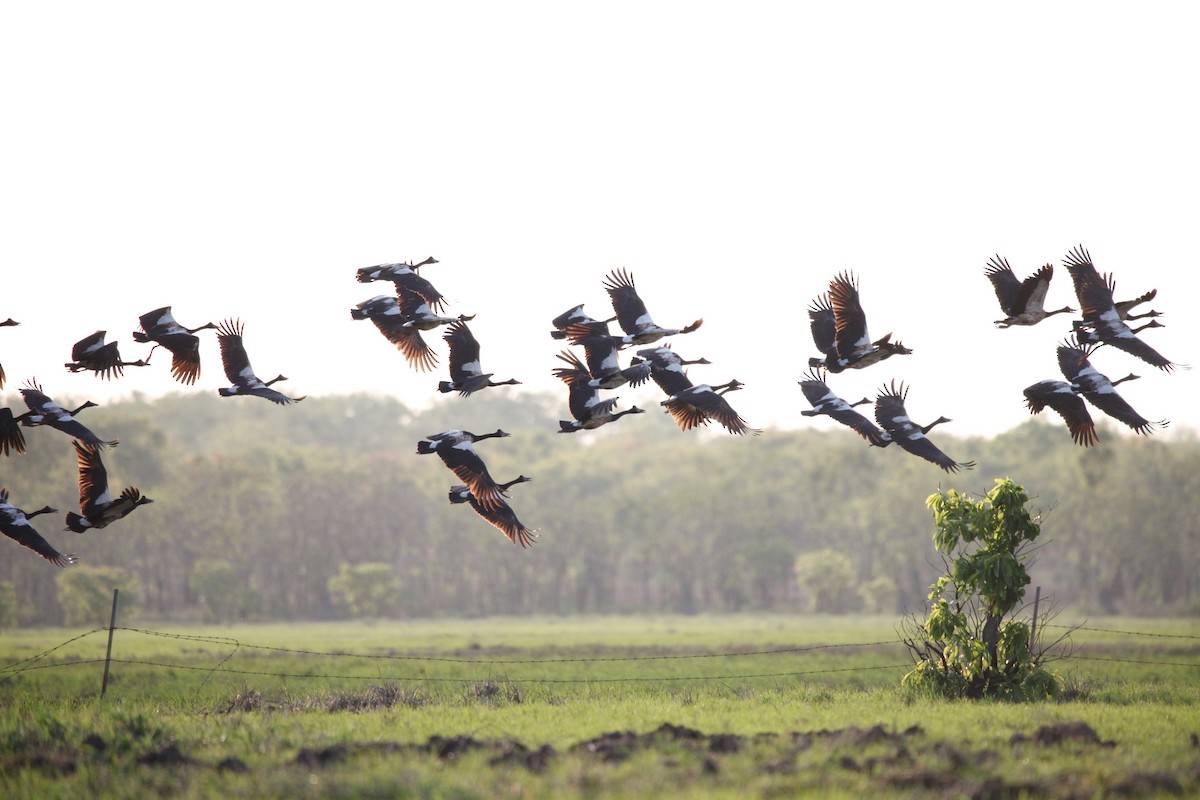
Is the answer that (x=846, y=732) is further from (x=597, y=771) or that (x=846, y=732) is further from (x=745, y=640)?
(x=745, y=640)

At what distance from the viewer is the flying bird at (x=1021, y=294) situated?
15375mm

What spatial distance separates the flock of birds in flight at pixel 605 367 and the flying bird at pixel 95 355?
0.01 metres

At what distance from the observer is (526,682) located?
77.4 ft

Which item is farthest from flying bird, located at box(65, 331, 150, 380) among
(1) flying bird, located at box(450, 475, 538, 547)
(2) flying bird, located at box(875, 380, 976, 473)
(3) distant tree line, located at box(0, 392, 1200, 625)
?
(3) distant tree line, located at box(0, 392, 1200, 625)

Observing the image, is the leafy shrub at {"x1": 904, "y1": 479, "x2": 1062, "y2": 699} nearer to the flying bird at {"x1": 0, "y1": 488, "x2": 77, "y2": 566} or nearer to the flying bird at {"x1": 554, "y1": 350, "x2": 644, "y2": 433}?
the flying bird at {"x1": 554, "y1": 350, "x2": 644, "y2": 433}

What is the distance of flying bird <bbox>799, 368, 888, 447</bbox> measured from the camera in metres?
16.2

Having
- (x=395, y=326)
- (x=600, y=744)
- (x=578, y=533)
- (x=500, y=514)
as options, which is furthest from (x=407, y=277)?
(x=578, y=533)

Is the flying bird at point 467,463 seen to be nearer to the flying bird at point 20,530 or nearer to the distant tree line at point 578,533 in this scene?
the flying bird at point 20,530

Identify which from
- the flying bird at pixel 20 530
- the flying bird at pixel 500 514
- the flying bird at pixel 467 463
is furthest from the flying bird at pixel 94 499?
the flying bird at pixel 500 514

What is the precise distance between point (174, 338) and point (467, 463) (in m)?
4.57

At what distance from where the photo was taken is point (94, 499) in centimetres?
1566

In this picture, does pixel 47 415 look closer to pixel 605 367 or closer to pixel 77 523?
pixel 77 523

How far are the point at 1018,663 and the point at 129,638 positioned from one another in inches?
1768

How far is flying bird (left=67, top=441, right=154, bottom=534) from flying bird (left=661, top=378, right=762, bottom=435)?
723 cm
